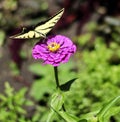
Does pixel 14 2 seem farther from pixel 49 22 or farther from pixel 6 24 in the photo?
pixel 49 22

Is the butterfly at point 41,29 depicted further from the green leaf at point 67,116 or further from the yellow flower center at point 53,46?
the green leaf at point 67,116

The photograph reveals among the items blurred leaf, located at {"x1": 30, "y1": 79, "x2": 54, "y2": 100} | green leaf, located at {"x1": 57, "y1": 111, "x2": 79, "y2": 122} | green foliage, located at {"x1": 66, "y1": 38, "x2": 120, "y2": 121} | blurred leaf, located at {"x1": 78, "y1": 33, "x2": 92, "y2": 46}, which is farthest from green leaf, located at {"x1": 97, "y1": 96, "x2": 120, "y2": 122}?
blurred leaf, located at {"x1": 78, "y1": 33, "x2": 92, "y2": 46}

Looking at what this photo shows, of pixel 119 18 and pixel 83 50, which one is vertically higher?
pixel 119 18

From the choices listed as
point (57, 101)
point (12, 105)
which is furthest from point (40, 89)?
point (57, 101)

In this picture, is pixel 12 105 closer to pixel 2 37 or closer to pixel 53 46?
pixel 53 46

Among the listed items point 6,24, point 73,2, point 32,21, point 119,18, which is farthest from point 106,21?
point 6,24

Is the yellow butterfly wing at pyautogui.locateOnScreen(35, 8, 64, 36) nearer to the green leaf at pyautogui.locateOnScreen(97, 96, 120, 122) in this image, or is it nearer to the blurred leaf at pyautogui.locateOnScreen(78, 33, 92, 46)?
the green leaf at pyautogui.locateOnScreen(97, 96, 120, 122)
